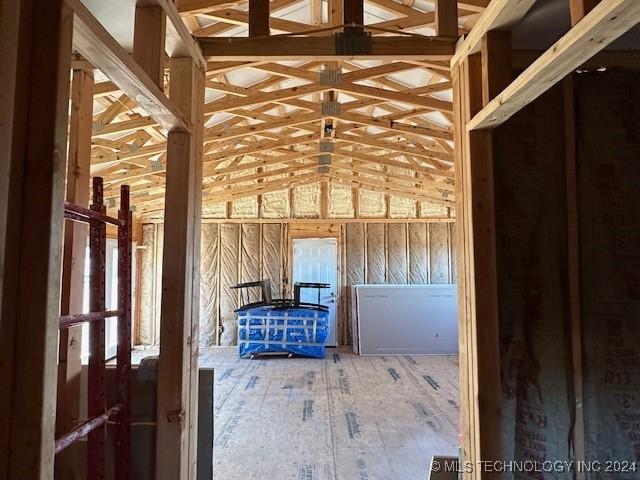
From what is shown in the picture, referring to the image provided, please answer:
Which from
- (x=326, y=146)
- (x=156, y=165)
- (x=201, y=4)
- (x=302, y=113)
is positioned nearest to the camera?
(x=201, y=4)

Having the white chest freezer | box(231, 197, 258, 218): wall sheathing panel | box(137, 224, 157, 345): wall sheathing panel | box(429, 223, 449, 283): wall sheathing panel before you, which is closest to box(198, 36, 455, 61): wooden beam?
the white chest freezer

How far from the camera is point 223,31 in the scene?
385 cm

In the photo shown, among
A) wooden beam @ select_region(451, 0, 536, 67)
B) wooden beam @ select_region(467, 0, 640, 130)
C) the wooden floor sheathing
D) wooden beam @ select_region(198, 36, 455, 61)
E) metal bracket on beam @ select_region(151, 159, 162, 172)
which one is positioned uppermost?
metal bracket on beam @ select_region(151, 159, 162, 172)

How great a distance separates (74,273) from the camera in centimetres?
191

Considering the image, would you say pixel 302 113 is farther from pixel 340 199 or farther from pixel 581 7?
pixel 581 7

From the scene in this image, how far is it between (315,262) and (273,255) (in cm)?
89

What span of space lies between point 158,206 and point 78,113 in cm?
659

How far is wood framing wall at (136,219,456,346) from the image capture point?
336 inches

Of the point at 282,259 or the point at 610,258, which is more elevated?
the point at 282,259

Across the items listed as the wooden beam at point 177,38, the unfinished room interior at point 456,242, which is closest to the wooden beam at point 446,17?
the unfinished room interior at point 456,242

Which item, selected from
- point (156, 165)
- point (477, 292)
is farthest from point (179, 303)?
point (156, 165)

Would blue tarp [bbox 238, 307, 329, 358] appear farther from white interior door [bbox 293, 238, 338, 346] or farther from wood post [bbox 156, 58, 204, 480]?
wood post [bbox 156, 58, 204, 480]

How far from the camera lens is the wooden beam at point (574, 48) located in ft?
3.27

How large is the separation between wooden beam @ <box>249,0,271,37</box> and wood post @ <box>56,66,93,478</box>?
84 cm
